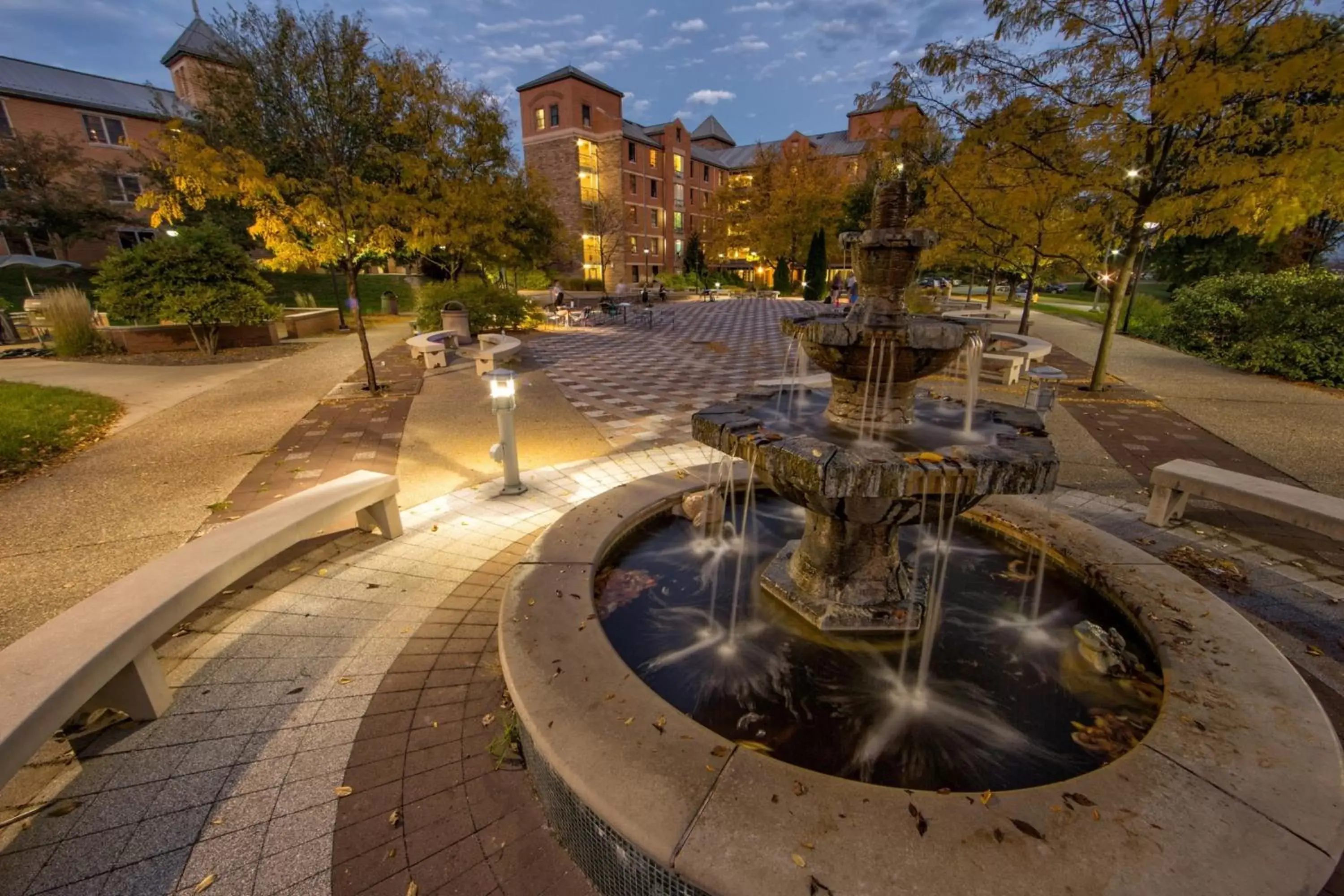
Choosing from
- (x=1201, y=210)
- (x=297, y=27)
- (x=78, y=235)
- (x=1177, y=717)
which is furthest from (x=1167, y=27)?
(x=78, y=235)

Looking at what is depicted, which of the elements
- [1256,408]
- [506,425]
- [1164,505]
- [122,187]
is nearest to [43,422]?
[506,425]

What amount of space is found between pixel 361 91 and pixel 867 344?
37.7ft

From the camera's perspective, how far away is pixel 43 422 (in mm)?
7980

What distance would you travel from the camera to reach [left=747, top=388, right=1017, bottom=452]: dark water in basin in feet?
11.9

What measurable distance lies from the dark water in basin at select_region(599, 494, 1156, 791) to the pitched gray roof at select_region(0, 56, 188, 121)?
133 ft

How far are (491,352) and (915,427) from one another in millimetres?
10757

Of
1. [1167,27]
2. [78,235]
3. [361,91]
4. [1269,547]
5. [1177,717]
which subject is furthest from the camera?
[78,235]

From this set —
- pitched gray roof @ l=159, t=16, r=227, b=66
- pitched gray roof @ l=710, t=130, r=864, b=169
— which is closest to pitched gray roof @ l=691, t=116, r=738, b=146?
pitched gray roof @ l=710, t=130, r=864, b=169

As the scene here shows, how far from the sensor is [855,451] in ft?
10.5

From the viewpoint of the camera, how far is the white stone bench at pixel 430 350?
43.3ft

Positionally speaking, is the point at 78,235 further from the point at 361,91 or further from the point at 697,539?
the point at 697,539

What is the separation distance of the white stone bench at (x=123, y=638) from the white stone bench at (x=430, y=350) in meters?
9.80

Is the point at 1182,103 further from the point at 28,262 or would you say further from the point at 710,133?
the point at 710,133

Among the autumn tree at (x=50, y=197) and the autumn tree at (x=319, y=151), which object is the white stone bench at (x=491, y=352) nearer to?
the autumn tree at (x=319, y=151)
